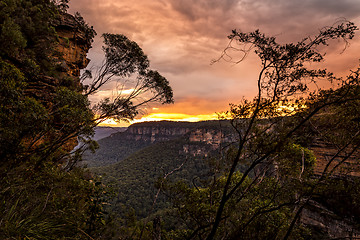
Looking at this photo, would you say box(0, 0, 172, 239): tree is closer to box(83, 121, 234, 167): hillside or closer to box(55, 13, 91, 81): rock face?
box(55, 13, 91, 81): rock face

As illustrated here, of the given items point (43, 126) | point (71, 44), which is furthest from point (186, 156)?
point (71, 44)

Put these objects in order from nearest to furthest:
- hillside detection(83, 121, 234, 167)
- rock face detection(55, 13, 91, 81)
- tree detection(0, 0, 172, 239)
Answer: tree detection(0, 0, 172, 239)
rock face detection(55, 13, 91, 81)
hillside detection(83, 121, 234, 167)

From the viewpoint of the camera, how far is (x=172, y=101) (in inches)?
485

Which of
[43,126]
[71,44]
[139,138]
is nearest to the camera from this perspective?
[43,126]

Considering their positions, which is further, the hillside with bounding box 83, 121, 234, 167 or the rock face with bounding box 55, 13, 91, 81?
the hillside with bounding box 83, 121, 234, 167

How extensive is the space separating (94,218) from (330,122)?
9770mm

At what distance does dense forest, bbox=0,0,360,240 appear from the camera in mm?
4309

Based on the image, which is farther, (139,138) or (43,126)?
(139,138)

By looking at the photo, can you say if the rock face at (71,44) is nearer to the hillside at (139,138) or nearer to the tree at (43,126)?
the tree at (43,126)

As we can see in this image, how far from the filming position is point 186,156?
699 cm

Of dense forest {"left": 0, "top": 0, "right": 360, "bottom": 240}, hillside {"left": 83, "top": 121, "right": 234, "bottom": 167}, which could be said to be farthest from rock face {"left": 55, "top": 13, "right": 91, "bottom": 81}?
hillside {"left": 83, "top": 121, "right": 234, "bottom": 167}

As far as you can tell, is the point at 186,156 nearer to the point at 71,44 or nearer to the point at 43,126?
the point at 43,126

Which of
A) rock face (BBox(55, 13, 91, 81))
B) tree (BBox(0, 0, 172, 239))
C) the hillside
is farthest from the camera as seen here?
the hillside

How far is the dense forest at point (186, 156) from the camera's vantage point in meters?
4.31
